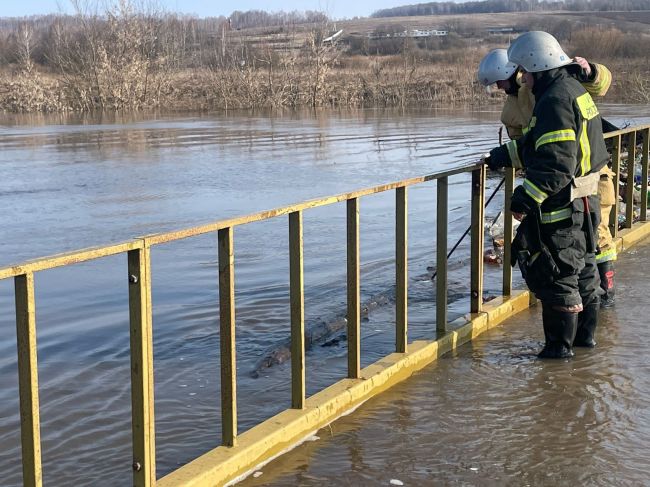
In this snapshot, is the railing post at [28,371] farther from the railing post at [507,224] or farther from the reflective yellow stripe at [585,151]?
the railing post at [507,224]

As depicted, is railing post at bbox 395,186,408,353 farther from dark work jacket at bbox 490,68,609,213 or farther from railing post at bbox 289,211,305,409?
railing post at bbox 289,211,305,409

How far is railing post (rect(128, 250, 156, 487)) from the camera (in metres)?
3.21

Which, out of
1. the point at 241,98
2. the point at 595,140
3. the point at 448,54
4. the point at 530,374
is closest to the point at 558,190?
the point at 595,140

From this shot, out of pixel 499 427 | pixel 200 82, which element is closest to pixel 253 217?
pixel 499 427

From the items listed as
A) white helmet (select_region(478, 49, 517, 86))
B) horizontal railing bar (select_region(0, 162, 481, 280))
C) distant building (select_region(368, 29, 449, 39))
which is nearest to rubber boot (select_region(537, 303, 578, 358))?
white helmet (select_region(478, 49, 517, 86))

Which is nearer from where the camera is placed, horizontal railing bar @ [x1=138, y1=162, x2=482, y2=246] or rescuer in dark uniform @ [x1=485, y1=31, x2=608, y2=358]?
horizontal railing bar @ [x1=138, y1=162, x2=482, y2=246]

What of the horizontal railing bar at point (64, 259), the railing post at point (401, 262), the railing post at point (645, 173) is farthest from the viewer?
the railing post at point (645, 173)

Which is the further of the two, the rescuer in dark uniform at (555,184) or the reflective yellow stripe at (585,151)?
the reflective yellow stripe at (585,151)

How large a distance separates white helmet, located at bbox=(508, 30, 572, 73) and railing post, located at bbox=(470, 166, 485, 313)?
0.76 metres

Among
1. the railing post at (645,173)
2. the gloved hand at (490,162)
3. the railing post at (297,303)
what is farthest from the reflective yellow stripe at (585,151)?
the railing post at (645,173)

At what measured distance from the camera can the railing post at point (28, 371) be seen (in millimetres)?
2826

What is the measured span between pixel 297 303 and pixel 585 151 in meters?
1.75

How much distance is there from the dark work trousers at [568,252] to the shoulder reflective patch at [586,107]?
450mm

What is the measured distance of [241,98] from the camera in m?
38.1
